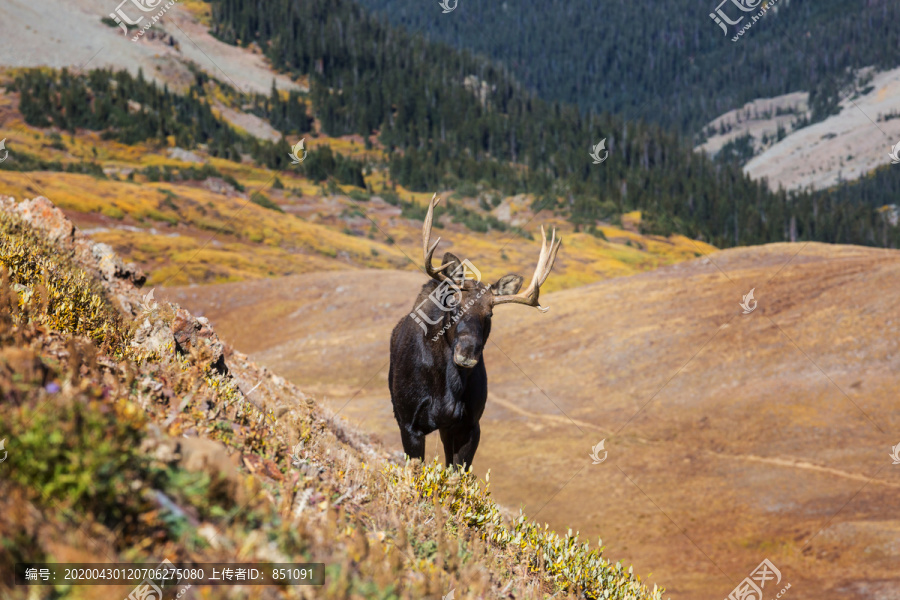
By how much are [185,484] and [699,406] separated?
16913 millimetres

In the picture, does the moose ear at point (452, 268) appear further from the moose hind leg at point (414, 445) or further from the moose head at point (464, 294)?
the moose hind leg at point (414, 445)

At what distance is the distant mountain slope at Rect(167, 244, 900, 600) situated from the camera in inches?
461

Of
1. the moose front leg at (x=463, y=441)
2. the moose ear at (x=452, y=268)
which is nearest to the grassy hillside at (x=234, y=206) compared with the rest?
the moose front leg at (x=463, y=441)

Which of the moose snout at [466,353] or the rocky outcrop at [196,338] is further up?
the moose snout at [466,353]

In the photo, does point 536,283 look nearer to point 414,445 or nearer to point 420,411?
point 420,411

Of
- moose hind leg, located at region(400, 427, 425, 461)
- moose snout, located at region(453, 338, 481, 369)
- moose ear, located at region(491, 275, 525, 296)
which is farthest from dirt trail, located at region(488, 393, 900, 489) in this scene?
moose snout, located at region(453, 338, 481, 369)

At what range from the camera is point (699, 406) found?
18.2m

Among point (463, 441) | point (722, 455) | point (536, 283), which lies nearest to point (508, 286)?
point (536, 283)

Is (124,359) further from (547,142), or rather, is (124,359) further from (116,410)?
(547,142)

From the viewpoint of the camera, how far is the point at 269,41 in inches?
5340

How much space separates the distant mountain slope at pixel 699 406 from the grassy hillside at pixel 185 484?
600 centimetres

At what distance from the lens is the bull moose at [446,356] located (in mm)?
7918

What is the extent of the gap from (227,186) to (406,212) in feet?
60.7

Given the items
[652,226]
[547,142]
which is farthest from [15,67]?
[652,226]
